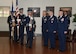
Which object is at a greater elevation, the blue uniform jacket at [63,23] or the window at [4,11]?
the window at [4,11]

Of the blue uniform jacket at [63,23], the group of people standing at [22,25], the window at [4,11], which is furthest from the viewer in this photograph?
the window at [4,11]

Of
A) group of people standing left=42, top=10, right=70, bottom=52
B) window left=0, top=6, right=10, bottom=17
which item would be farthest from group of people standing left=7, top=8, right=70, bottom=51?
window left=0, top=6, right=10, bottom=17

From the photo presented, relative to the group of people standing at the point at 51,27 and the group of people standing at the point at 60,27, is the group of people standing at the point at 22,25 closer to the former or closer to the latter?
the group of people standing at the point at 51,27

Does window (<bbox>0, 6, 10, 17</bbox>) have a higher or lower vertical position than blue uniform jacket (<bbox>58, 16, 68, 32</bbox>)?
higher

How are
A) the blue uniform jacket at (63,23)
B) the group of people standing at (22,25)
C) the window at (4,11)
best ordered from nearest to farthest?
the blue uniform jacket at (63,23), the group of people standing at (22,25), the window at (4,11)

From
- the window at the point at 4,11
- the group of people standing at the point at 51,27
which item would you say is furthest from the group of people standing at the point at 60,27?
the window at the point at 4,11

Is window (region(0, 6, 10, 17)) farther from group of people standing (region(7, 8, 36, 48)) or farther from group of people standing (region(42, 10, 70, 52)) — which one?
group of people standing (region(42, 10, 70, 52))

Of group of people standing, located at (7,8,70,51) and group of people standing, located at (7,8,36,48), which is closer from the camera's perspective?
group of people standing, located at (7,8,70,51)

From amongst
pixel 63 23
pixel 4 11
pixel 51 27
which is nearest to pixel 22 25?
pixel 51 27

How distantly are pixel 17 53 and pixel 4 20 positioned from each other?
23.0 feet

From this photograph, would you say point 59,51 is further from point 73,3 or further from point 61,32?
point 73,3

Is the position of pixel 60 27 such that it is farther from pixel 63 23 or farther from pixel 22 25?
pixel 22 25


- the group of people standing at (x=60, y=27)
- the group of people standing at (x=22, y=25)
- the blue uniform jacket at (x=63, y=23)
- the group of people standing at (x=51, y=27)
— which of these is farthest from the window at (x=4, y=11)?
the blue uniform jacket at (x=63, y=23)

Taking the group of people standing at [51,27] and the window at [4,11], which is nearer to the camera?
the group of people standing at [51,27]
